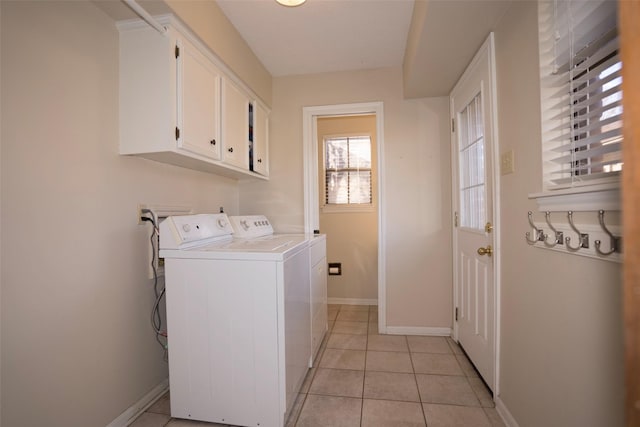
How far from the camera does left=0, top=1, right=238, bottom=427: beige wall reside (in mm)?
1060

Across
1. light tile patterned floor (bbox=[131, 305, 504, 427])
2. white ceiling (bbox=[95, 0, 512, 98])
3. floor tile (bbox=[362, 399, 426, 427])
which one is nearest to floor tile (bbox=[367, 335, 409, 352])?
light tile patterned floor (bbox=[131, 305, 504, 427])

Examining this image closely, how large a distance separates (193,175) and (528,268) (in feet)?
6.74

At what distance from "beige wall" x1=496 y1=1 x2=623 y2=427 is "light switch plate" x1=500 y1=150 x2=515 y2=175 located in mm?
28

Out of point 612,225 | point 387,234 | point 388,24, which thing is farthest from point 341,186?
point 612,225

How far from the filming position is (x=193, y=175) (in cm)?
206

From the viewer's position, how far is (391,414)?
1545mm

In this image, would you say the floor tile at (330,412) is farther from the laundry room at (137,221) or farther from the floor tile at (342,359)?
the floor tile at (342,359)

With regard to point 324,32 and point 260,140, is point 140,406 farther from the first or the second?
point 324,32

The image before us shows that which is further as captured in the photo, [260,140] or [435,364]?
[260,140]

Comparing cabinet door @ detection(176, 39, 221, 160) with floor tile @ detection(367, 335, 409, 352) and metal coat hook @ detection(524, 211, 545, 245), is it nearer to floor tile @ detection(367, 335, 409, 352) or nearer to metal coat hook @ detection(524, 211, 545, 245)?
metal coat hook @ detection(524, 211, 545, 245)

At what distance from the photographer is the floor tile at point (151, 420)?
148cm

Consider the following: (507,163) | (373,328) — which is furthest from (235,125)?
(373,328)

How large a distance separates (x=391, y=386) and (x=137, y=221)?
5.88 ft

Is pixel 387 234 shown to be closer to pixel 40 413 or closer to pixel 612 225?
pixel 612 225
